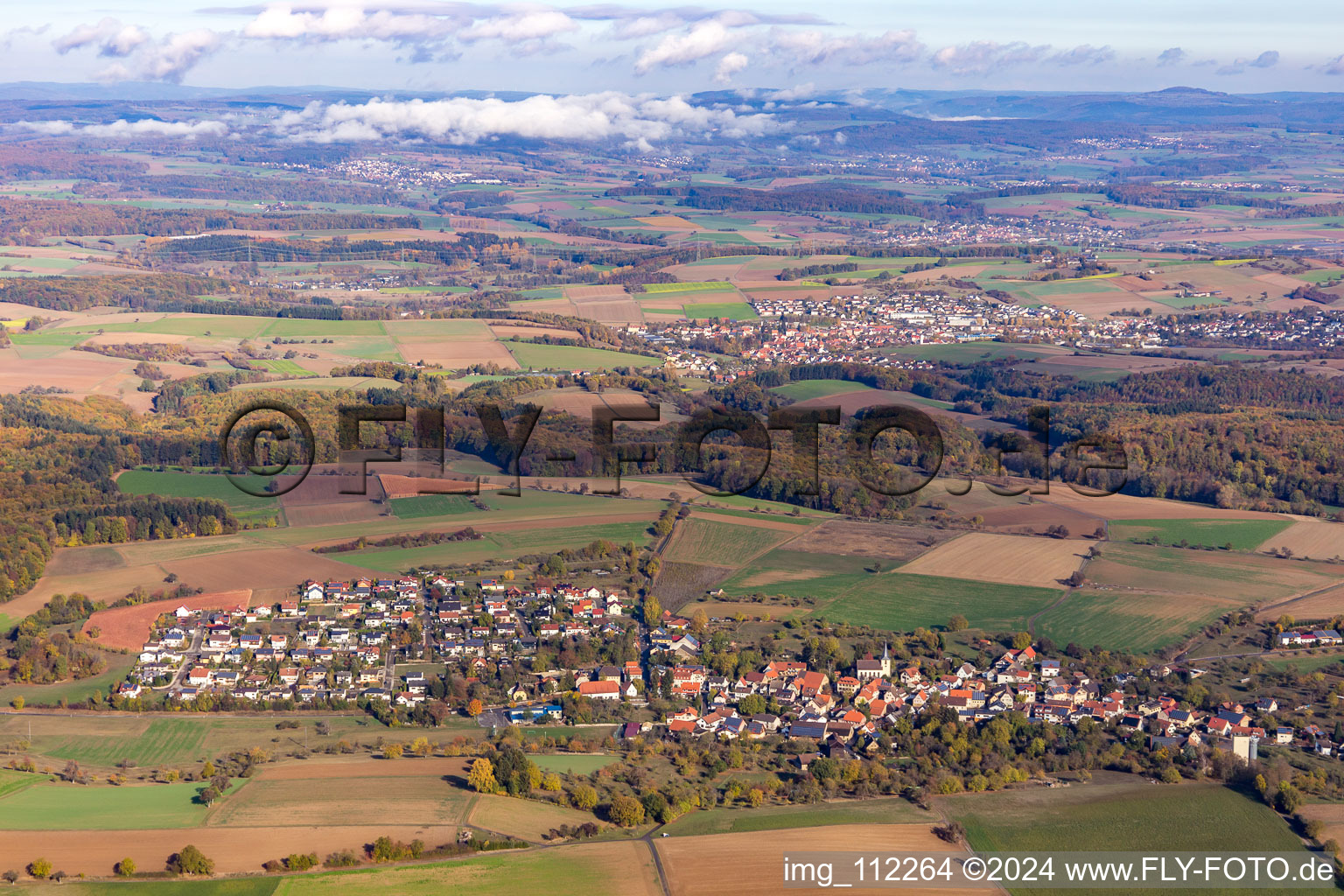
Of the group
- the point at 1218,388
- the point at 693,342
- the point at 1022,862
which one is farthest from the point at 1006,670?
the point at 693,342

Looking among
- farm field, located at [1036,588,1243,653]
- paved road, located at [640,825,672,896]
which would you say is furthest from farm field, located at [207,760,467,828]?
farm field, located at [1036,588,1243,653]

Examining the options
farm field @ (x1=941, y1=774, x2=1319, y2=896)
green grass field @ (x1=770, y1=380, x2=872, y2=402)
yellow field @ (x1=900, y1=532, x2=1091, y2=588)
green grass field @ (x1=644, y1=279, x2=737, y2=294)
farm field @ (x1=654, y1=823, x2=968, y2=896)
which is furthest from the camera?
green grass field @ (x1=644, y1=279, x2=737, y2=294)

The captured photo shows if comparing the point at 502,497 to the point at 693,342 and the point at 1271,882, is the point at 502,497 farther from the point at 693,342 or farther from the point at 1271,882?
the point at 693,342

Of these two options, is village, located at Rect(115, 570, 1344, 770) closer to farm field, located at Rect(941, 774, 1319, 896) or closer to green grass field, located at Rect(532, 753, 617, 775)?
green grass field, located at Rect(532, 753, 617, 775)

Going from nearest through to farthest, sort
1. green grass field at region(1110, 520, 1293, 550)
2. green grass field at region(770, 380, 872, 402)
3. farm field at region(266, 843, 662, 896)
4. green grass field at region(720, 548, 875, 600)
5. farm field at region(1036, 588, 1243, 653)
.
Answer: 1. farm field at region(266, 843, 662, 896)
2. farm field at region(1036, 588, 1243, 653)
3. green grass field at region(720, 548, 875, 600)
4. green grass field at region(1110, 520, 1293, 550)
5. green grass field at region(770, 380, 872, 402)

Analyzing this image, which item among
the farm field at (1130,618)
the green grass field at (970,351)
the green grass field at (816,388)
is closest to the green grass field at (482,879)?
the farm field at (1130,618)

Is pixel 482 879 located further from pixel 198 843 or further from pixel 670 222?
pixel 670 222

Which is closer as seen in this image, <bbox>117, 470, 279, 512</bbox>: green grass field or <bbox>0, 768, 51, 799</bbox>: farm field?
<bbox>0, 768, 51, 799</bbox>: farm field
